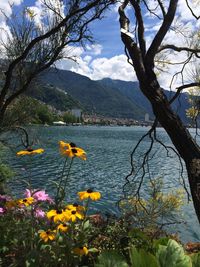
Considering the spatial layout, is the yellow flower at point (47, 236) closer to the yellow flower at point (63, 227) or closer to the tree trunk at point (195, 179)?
the yellow flower at point (63, 227)

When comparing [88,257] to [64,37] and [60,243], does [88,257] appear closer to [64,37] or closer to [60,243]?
[60,243]

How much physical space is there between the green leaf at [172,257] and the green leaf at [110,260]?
0.24 meters

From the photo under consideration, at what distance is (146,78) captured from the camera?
4.49 metres

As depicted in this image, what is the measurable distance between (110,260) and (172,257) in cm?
39

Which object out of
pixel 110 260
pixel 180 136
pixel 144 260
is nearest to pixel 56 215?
pixel 110 260

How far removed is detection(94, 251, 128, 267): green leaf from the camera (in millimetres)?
2635

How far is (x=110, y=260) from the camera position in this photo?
2643 mm

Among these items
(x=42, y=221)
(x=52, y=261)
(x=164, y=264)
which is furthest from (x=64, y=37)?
(x=164, y=264)

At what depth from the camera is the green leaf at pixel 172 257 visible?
99.6 inches

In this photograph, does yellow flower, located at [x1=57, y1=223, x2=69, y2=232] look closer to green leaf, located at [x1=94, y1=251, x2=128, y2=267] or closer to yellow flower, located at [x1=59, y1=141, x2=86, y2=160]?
yellow flower, located at [x1=59, y1=141, x2=86, y2=160]

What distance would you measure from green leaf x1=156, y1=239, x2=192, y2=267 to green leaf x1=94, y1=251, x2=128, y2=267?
0.80 ft

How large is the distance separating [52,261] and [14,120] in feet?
35.9

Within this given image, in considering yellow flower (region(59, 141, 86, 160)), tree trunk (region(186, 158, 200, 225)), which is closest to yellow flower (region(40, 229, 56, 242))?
yellow flower (region(59, 141, 86, 160))

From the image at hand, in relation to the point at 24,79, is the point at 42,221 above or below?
below
